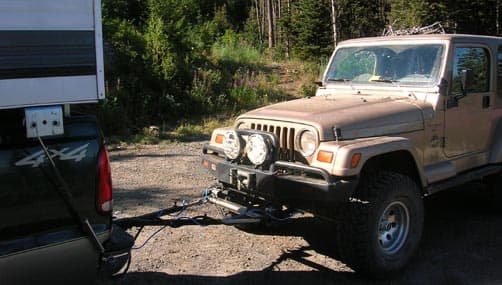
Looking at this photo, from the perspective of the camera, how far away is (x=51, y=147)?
113 inches

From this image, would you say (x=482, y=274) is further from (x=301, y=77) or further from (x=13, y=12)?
(x=301, y=77)

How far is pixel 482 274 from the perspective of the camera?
4504mm

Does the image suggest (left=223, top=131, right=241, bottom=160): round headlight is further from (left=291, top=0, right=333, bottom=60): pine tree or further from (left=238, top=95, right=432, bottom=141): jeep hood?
(left=291, top=0, right=333, bottom=60): pine tree

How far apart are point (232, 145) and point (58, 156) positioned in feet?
6.48

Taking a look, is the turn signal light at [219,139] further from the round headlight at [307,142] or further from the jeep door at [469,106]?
the jeep door at [469,106]

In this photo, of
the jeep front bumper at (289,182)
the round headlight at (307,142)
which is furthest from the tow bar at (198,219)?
the round headlight at (307,142)

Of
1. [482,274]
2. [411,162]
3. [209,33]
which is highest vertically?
[209,33]

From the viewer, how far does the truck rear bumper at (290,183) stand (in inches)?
159

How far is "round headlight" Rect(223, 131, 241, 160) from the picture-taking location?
15.1ft

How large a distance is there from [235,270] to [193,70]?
35.5 ft

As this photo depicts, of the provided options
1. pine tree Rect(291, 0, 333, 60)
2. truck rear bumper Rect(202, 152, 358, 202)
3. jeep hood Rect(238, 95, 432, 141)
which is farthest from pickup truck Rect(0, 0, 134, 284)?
pine tree Rect(291, 0, 333, 60)

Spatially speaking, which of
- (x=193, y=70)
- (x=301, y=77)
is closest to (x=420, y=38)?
(x=193, y=70)

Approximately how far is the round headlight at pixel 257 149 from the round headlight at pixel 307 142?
32cm

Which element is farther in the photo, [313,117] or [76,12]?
[313,117]
